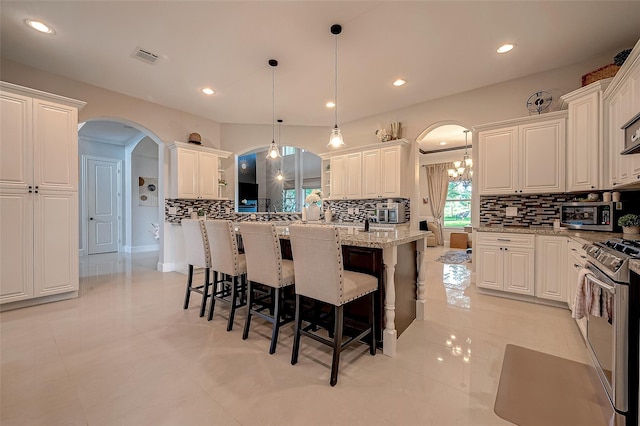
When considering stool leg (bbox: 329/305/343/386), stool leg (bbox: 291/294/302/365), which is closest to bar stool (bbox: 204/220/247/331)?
stool leg (bbox: 291/294/302/365)

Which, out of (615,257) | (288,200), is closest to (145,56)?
(615,257)

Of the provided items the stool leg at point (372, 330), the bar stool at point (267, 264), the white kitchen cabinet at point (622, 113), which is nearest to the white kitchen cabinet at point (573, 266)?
the white kitchen cabinet at point (622, 113)

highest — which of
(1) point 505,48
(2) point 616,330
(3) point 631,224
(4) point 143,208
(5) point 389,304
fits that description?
(1) point 505,48

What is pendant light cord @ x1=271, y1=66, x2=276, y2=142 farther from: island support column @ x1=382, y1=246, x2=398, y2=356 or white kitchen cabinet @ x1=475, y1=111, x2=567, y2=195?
white kitchen cabinet @ x1=475, y1=111, x2=567, y2=195

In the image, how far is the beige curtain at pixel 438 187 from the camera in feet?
27.5

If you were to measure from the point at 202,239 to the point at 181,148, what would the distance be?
2.76 meters

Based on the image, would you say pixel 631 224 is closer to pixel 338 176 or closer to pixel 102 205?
pixel 338 176

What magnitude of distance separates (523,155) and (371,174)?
7.46ft

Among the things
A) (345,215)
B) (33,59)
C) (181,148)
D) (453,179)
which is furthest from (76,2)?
(453,179)

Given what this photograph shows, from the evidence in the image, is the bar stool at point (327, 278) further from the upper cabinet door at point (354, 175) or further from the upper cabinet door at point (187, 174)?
the upper cabinet door at point (187, 174)

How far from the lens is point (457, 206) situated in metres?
8.41

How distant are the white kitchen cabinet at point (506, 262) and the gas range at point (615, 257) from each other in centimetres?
130

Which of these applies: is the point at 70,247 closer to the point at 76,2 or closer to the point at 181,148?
the point at 181,148

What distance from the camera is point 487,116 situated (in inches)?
156
